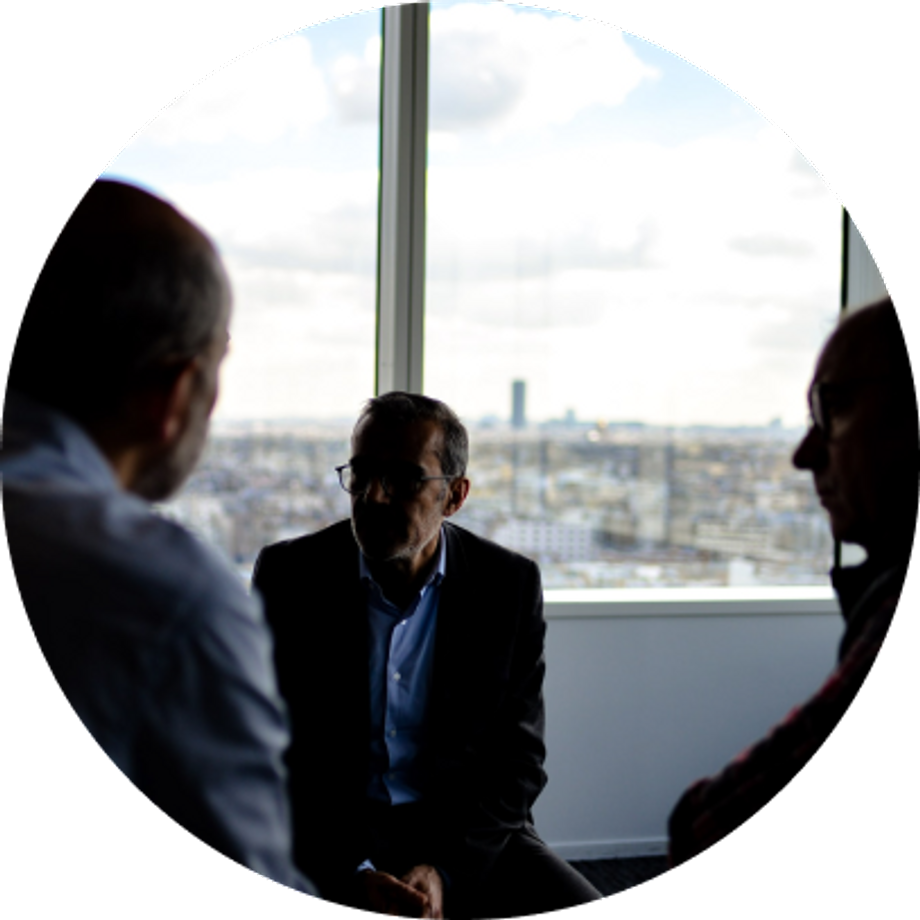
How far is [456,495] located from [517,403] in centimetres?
25

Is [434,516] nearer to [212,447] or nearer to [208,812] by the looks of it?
[212,447]

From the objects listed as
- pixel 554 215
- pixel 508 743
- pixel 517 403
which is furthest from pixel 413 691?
pixel 554 215

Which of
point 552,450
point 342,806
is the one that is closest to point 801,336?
point 552,450

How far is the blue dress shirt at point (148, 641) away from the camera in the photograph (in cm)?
56

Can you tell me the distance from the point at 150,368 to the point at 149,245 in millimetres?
118

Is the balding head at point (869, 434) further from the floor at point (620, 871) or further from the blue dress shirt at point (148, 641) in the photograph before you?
the blue dress shirt at point (148, 641)

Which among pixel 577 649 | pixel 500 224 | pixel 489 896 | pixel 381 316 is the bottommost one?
pixel 489 896

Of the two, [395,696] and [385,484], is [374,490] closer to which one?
[385,484]

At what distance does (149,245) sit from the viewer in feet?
2.13

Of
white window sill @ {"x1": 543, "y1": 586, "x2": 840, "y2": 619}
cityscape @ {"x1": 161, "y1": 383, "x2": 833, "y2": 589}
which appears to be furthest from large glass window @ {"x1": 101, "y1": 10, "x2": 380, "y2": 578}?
white window sill @ {"x1": 543, "y1": 586, "x2": 840, "y2": 619}

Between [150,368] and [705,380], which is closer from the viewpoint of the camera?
[150,368]

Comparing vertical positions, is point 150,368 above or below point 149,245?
below

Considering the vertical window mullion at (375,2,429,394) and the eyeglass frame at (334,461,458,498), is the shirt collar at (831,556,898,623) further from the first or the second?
the vertical window mullion at (375,2,429,394)

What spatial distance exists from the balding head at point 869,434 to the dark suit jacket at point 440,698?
0.59 meters
